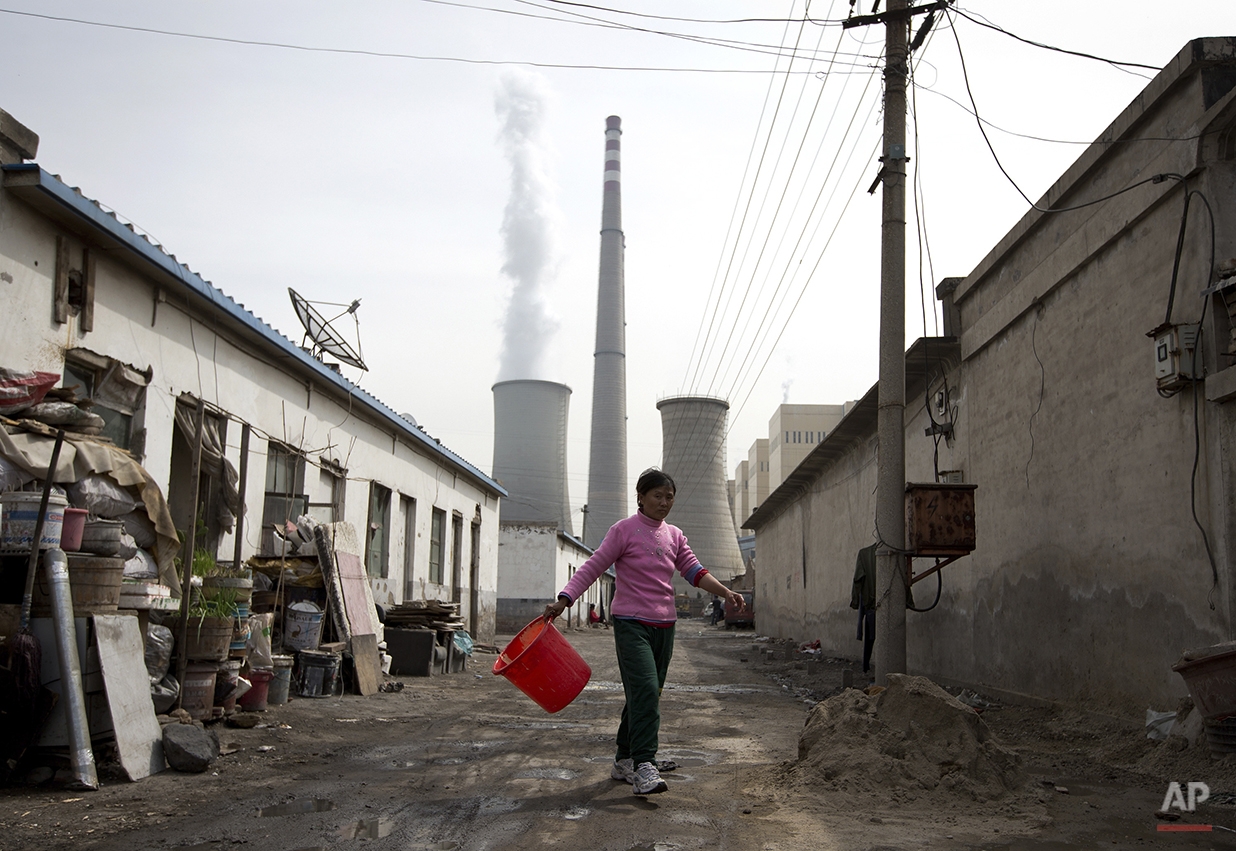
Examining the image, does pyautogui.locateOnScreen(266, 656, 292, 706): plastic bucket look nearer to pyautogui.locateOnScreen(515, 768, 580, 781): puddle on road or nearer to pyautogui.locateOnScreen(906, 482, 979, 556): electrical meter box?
pyautogui.locateOnScreen(515, 768, 580, 781): puddle on road

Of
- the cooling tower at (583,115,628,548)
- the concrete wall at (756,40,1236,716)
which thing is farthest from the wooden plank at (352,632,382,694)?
the cooling tower at (583,115,628,548)

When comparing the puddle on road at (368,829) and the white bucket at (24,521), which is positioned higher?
the white bucket at (24,521)

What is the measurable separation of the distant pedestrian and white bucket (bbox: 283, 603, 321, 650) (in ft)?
16.7

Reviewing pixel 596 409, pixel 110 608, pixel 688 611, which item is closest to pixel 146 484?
pixel 110 608

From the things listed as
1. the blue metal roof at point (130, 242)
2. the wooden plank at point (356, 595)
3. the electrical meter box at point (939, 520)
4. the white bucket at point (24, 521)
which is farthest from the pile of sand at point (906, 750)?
the wooden plank at point (356, 595)

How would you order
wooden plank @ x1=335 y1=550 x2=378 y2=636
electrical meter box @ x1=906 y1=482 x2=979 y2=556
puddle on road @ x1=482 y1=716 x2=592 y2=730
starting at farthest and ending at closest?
wooden plank @ x1=335 y1=550 x2=378 y2=636, electrical meter box @ x1=906 y1=482 x2=979 y2=556, puddle on road @ x1=482 y1=716 x2=592 y2=730

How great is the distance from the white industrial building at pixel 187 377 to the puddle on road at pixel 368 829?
310cm

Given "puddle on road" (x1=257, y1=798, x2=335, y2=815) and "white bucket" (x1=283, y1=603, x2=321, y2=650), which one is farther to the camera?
"white bucket" (x1=283, y1=603, x2=321, y2=650)

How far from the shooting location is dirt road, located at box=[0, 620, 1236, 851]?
11.8 ft

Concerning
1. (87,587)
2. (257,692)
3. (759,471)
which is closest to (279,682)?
(257,692)

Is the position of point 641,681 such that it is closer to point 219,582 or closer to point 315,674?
point 219,582

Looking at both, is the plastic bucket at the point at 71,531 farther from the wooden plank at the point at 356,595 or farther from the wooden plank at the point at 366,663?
the wooden plank at the point at 356,595

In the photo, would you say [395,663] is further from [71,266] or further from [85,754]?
[85,754]

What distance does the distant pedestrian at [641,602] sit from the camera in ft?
14.7
